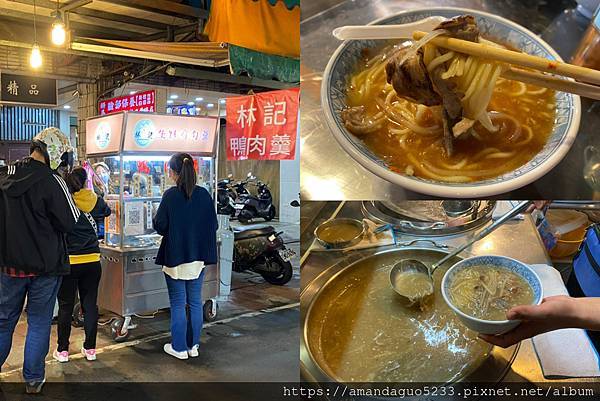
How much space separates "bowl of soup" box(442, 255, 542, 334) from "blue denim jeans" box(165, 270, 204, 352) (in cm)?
237

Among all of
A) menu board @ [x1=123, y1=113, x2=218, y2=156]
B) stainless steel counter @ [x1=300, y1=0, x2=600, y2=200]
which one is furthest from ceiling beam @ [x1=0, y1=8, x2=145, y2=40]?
stainless steel counter @ [x1=300, y1=0, x2=600, y2=200]

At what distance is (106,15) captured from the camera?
4.58 m

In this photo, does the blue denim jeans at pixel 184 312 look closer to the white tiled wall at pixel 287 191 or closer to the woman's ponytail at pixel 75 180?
the woman's ponytail at pixel 75 180

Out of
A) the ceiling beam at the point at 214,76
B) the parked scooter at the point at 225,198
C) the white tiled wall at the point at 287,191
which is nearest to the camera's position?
the ceiling beam at the point at 214,76

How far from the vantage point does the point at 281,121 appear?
3412 millimetres

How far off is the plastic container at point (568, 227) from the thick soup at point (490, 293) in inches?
3.4

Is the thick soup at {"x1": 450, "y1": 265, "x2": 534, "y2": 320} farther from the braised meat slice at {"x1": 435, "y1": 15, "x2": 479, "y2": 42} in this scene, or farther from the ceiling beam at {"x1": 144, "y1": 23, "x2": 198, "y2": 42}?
the ceiling beam at {"x1": 144, "y1": 23, "x2": 198, "y2": 42}

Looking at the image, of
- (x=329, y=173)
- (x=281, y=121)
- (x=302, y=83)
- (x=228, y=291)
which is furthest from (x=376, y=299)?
(x=228, y=291)

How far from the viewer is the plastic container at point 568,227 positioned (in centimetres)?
79

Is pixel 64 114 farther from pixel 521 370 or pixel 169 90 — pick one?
pixel 521 370

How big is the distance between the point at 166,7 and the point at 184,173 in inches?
75.2

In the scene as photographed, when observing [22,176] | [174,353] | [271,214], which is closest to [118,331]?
[174,353]

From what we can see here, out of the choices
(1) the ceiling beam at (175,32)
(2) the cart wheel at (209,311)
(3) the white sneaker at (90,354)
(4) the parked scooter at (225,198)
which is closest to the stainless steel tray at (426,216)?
A: (3) the white sneaker at (90,354)

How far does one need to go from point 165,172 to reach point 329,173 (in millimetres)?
3147
